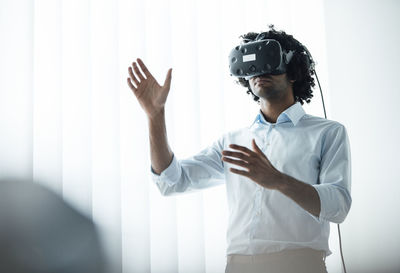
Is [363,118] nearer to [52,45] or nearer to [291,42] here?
[291,42]

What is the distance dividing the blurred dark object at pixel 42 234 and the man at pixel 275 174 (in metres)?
0.36

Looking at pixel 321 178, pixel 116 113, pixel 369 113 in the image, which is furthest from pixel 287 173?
pixel 369 113

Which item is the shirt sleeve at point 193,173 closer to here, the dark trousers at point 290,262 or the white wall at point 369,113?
the dark trousers at point 290,262

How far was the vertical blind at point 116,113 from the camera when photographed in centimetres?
142

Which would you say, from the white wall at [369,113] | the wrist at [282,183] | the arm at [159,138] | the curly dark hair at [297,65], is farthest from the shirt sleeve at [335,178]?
the white wall at [369,113]

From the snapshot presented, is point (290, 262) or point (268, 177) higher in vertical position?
point (268, 177)

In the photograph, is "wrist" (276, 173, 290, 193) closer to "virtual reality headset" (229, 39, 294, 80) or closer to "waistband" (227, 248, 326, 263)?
"waistband" (227, 248, 326, 263)

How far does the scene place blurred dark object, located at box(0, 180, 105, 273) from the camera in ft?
4.40

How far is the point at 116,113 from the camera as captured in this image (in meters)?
1.50

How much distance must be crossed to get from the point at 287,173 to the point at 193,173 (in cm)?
29

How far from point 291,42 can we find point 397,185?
0.82m

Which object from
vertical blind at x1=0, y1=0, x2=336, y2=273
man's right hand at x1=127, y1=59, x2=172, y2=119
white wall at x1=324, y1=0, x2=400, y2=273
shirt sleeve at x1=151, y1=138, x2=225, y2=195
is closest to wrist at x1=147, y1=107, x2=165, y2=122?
man's right hand at x1=127, y1=59, x2=172, y2=119

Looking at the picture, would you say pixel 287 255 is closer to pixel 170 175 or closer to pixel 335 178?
pixel 335 178

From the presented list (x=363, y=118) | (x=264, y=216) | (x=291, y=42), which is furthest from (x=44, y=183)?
(x=363, y=118)
